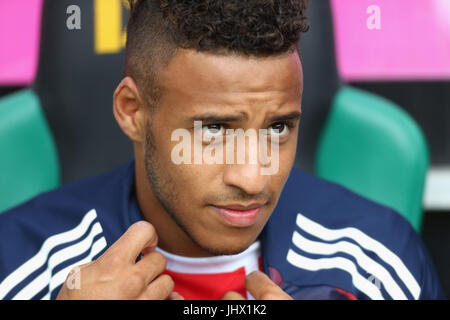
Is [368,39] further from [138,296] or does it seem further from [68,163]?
[138,296]

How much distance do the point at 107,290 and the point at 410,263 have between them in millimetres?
545

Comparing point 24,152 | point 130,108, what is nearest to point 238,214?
point 130,108

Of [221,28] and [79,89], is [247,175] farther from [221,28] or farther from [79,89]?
[79,89]

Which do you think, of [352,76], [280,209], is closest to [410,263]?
[280,209]

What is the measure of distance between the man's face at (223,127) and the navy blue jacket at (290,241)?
17 centimetres

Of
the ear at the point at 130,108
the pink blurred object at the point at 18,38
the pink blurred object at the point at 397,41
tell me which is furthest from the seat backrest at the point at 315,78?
the pink blurred object at the point at 18,38

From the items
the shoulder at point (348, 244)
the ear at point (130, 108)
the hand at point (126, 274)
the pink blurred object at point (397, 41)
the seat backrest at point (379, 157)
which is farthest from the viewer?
the pink blurred object at point (397, 41)

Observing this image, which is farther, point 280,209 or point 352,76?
point 352,76

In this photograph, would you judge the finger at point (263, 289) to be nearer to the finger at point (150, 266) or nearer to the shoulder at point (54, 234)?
the finger at point (150, 266)

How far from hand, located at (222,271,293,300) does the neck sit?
0.55 ft

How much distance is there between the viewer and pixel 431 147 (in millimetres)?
1492

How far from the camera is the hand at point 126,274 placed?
64cm

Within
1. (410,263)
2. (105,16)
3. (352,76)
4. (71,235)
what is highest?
(105,16)

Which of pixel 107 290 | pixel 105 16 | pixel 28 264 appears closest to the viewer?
pixel 107 290
